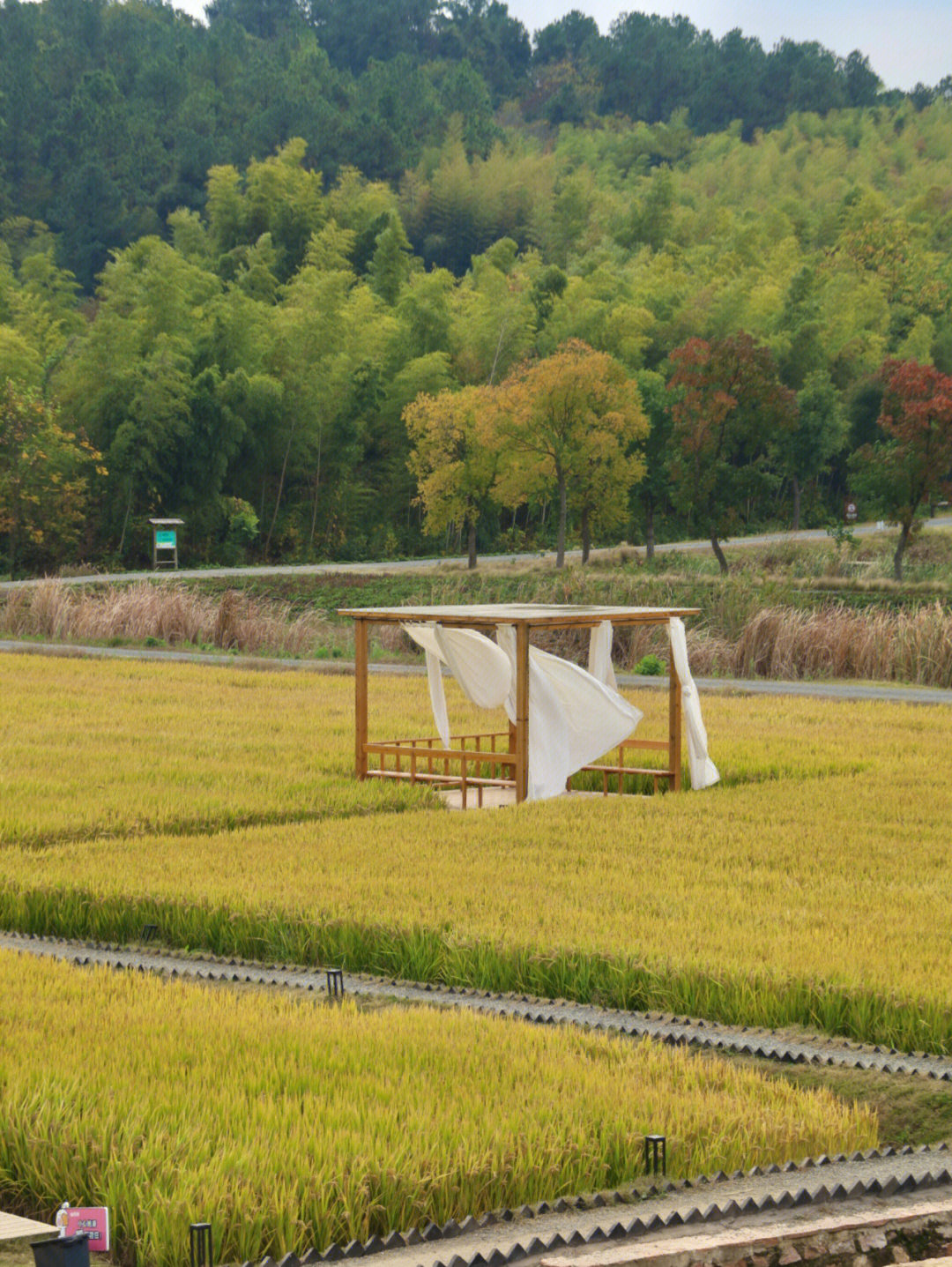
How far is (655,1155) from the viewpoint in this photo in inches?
172

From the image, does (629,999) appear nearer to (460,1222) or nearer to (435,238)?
(460,1222)

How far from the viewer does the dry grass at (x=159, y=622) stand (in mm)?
25484

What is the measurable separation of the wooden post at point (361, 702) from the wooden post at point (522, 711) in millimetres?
1374

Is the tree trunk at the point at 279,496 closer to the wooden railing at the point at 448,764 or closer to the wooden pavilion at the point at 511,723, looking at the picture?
the wooden railing at the point at 448,764

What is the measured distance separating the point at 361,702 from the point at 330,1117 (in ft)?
26.0

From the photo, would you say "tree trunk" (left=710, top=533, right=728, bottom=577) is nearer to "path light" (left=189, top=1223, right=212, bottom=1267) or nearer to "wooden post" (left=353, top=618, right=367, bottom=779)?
"wooden post" (left=353, top=618, right=367, bottom=779)

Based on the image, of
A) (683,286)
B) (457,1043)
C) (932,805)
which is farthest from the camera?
(683,286)

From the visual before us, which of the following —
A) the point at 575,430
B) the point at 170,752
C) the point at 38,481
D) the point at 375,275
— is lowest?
the point at 170,752

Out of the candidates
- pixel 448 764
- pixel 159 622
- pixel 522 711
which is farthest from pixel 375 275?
pixel 522 711

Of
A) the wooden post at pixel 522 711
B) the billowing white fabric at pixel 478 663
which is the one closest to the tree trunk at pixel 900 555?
the billowing white fabric at pixel 478 663

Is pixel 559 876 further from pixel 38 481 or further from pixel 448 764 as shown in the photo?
pixel 38 481

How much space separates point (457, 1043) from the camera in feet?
17.5

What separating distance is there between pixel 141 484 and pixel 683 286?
22.0 m

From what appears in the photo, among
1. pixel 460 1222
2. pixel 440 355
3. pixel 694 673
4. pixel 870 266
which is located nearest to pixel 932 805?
pixel 460 1222
